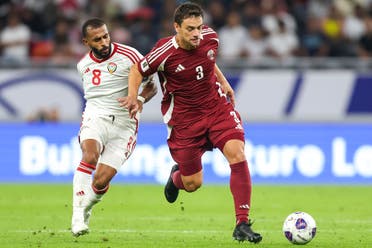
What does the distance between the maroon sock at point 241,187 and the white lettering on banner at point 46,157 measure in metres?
8.22

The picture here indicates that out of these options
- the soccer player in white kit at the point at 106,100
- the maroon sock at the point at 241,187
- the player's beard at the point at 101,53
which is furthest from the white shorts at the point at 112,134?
the maroon sock at the point at 241,187

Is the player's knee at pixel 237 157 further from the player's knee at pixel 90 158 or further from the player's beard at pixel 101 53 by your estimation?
the player's beard at pixel 101 53

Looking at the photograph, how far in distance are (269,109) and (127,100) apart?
412 inches

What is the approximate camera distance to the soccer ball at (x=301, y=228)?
9.94 metres

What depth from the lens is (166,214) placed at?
13688 mm

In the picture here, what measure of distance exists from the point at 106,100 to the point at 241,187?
196cm

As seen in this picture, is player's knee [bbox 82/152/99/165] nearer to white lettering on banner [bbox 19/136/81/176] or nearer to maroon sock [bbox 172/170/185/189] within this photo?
maroon sock [bbox 172/170/185/189]

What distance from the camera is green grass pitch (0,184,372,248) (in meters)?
10.4

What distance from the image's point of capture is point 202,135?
426 inches

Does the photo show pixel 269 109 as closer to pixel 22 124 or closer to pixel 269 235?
pixel 22 124

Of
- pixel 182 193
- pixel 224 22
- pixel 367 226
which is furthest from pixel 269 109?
pixel 367 226

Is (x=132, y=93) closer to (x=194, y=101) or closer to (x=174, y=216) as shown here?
(x=194, y=101)

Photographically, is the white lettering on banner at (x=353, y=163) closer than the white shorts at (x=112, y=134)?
No

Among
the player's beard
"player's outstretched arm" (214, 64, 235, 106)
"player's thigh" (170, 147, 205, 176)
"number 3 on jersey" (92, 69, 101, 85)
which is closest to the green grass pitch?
"player's thigh" (170, 147, 205, 176)
